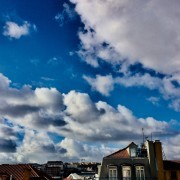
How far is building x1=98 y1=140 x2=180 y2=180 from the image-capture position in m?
46.3

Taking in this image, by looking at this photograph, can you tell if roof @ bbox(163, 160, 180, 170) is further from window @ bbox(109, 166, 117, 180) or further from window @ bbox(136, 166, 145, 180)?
window @ bbox(109, 166, 117, 180)

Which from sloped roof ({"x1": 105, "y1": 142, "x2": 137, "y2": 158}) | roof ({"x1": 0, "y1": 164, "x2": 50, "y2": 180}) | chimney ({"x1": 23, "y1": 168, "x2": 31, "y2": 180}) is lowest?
chimney ({"x1": 23, "y1": 168, "x2": 31, "y2": 180})

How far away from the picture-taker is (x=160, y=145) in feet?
156

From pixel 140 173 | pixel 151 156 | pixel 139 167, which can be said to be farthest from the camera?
pixel 151 156

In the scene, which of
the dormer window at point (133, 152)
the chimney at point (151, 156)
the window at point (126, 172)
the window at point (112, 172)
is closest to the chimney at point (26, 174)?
the window at point (112, 172)

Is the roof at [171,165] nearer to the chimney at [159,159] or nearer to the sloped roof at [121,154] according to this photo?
the chimney at [159,159]

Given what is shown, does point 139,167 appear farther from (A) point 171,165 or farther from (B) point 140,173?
(A) point 171,165

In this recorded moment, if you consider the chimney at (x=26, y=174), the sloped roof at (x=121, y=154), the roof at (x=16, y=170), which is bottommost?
the chimney at (x=26, y=174)

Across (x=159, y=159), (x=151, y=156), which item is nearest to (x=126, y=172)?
(x=151, y=156)

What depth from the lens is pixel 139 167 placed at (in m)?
46.8

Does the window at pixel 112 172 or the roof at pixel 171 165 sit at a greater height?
the roof at pixel 171 165

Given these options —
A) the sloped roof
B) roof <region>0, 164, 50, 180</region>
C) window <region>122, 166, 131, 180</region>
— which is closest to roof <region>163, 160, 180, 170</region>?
window <region>122, 166, 131, 180</region>

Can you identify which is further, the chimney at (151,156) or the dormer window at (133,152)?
the dormer window at (133,152)

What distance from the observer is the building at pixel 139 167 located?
152 feet
